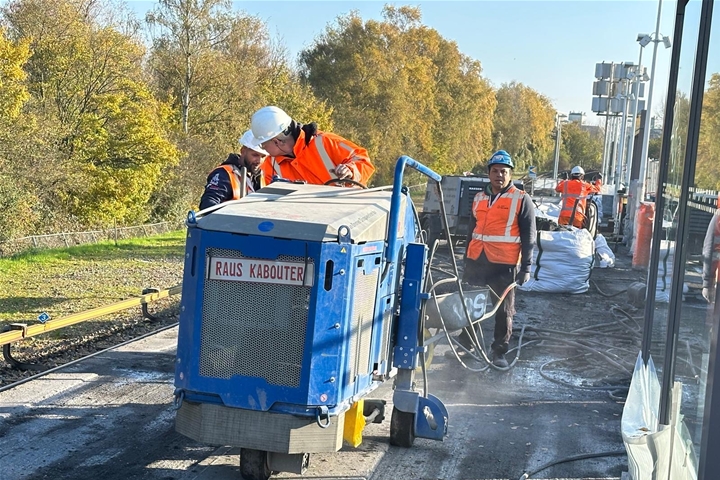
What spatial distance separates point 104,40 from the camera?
22.7 meters

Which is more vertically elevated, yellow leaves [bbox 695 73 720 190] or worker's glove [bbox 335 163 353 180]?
yellow leaves [bbox 695 73 720 190]

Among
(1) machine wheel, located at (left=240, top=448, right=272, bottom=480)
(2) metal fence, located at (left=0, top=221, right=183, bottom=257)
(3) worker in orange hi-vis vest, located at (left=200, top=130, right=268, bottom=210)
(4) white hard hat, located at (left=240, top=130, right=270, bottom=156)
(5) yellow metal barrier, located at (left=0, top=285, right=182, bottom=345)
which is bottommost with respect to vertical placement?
(2) metal fence, located at (left=0, top=221, right=183, bottom=257)

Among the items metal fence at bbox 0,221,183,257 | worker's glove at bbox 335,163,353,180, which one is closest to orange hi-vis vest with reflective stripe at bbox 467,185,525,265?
worker's glove at bbox 335,163,353,180

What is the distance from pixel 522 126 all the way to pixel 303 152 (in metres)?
80.9

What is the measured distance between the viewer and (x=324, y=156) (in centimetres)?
635

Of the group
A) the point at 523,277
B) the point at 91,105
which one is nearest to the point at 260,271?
the point at 523,277

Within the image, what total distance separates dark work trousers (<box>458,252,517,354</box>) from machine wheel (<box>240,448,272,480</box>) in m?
3.76

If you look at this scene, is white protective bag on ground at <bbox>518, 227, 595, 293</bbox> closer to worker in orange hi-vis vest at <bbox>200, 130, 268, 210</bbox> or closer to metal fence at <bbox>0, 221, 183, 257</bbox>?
worker in orange hi-vis vest at <bbox>200, 130, 268, 210</bbox>

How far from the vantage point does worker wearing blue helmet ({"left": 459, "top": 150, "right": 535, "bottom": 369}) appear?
8219mm

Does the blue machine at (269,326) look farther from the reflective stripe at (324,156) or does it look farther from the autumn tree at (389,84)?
the autumn tree at (389,84)

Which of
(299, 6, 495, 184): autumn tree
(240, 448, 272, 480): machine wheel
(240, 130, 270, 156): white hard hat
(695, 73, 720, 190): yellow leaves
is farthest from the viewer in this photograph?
(299, 6, 495, 184): autumn tree

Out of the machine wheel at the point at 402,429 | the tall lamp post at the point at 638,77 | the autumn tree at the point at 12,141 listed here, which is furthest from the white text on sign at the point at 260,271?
the tall lamp post at the point at 638,77

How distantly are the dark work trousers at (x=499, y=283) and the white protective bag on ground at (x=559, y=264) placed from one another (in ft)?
17.4

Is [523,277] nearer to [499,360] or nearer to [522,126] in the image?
[499,360]
